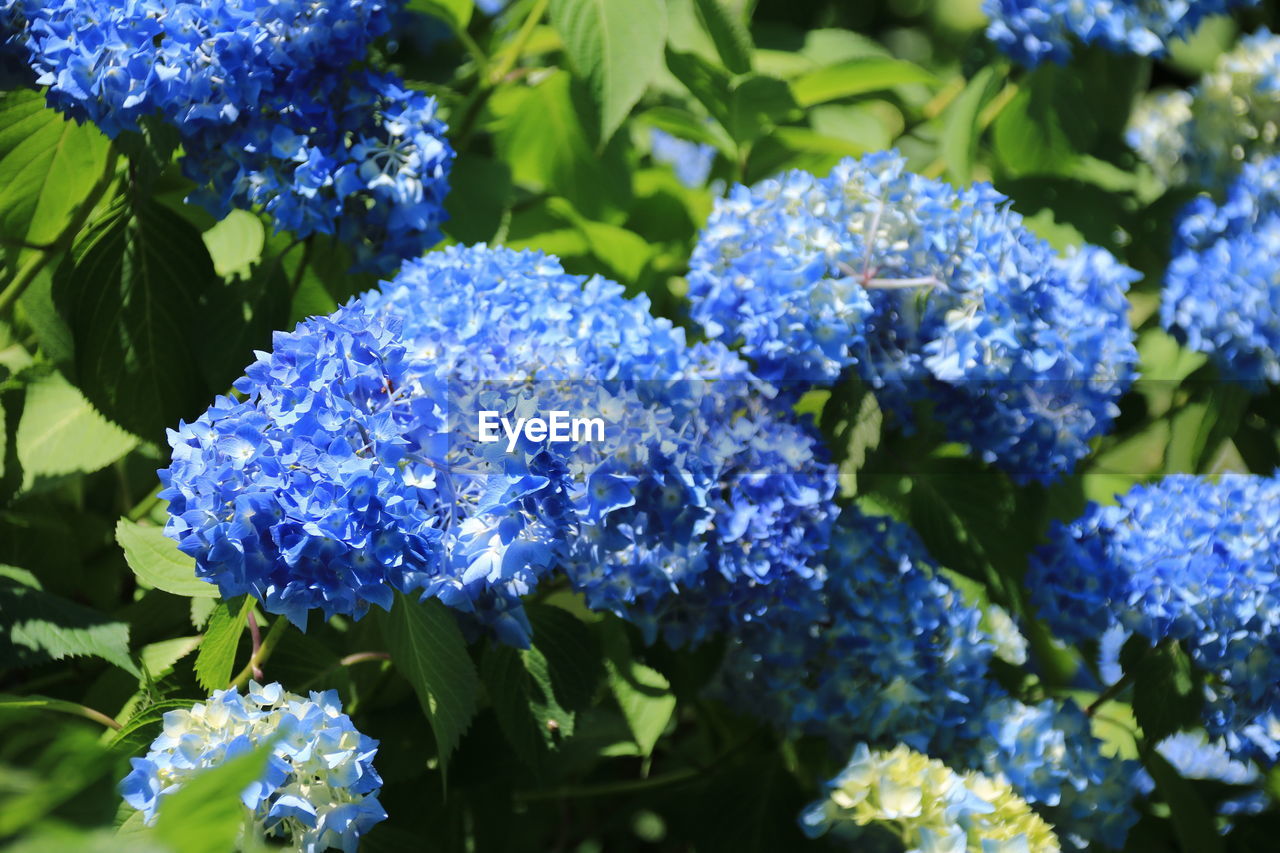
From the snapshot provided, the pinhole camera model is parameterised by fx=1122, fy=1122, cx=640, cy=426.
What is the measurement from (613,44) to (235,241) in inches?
22.1

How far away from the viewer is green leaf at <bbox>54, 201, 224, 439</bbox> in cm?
126

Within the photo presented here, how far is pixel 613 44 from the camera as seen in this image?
145cm

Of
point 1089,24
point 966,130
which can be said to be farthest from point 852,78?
point 1089,24

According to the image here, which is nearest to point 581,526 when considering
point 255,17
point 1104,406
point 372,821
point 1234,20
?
point 372,821

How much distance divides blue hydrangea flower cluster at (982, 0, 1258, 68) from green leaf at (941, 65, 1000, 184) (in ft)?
0.20

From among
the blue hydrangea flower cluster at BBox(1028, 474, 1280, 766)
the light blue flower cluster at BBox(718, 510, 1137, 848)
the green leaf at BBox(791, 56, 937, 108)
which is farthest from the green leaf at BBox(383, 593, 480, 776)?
the green leaf at BBox(791, 56, 937, 108)

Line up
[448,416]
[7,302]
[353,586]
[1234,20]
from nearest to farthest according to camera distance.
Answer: [353,586] → [448,416] → [7,302] → [1234,20]

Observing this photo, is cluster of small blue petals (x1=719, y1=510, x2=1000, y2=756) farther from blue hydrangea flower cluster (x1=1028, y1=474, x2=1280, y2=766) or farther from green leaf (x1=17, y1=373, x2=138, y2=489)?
green leaf (x1=17, y1=373, x2=138, y2=489)

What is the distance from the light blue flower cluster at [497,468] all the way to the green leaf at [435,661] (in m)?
0.04

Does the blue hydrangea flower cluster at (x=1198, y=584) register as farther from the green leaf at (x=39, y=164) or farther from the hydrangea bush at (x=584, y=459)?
the green leaf at (x=39, y=164)

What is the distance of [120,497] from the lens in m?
1.53

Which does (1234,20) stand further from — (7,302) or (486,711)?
(7,302)

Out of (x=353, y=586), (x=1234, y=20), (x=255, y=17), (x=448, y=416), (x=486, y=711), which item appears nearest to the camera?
(x=353, y=586)

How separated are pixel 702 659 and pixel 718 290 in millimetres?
448
